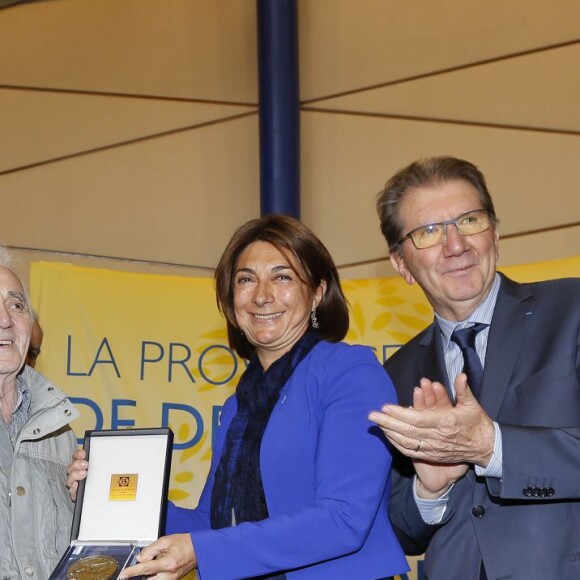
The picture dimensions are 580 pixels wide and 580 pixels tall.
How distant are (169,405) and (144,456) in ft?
9.72

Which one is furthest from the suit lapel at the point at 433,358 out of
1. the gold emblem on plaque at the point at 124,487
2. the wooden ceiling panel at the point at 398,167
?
the wooden ceiling panel at the point at 398,167

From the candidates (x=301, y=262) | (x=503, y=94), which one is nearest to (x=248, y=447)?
(x=301, y=262)

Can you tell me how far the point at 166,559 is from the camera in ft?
6.89

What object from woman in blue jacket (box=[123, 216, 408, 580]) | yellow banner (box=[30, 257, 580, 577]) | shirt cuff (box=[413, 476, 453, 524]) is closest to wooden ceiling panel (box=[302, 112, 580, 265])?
yellow banner (box=[30, 257, 580, 577])

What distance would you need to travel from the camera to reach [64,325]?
5.41m

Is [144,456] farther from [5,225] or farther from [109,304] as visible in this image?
[5,225]

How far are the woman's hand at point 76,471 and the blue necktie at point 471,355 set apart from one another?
1012mm

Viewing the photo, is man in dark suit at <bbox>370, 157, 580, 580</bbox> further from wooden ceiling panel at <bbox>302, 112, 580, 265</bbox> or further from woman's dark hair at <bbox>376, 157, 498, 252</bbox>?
wooden ceiling panel at <bbox>302, 112, 580, 265</bbox>

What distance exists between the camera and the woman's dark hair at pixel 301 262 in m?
2.60

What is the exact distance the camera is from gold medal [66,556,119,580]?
212 cm

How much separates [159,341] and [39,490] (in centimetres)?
299

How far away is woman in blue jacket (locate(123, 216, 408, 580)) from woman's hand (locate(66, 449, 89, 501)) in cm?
28

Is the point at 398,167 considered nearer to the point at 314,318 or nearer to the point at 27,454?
the point at 314,318

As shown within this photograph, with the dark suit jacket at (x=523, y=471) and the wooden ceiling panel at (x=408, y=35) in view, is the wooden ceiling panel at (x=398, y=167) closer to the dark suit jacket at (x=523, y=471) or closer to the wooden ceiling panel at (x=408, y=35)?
the wooden ceiling panel at (x=408, y=35)
